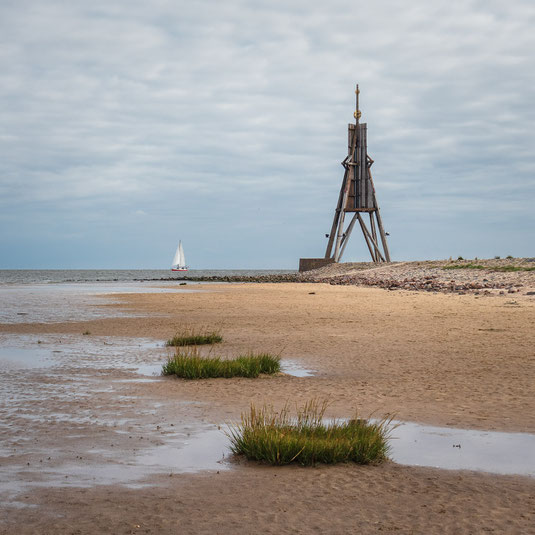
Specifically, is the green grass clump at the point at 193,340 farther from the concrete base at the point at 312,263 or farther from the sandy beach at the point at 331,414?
the concrete base at the point at 312,263

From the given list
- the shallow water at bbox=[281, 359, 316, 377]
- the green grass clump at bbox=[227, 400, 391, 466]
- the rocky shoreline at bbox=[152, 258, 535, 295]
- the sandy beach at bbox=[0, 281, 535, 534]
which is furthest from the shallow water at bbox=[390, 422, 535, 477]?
the rocky shoreline at bbox=[152, 258, 535, 295]

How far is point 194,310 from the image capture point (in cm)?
2392

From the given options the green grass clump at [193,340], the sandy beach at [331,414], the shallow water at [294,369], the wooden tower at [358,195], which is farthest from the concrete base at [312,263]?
the shallow water at [294,369]

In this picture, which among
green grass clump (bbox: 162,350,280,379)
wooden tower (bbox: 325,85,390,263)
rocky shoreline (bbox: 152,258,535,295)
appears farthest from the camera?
wooden tower (bbox: 325,85,390,263)

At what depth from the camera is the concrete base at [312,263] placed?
199ft

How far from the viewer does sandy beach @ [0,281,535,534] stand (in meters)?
4.37

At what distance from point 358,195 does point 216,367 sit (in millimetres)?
49407

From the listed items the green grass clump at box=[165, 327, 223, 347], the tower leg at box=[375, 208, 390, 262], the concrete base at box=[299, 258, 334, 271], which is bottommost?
the green grass clump at box=[165, 327, 223, 347]

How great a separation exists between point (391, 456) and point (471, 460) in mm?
690

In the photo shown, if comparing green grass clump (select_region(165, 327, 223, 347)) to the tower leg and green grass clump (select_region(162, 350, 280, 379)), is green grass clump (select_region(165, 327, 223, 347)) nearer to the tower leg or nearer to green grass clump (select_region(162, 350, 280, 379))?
A: green grass clump (select_region(162, 350, 280, 379))

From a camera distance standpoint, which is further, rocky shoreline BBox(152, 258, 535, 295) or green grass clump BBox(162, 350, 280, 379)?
rocky shoreline BBox(152, 258, 535, 295)

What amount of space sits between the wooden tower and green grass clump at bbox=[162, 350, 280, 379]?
47.1 meters

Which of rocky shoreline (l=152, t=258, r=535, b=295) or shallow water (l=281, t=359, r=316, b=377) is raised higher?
rocky shoreline (l=152, t=258, r=535, b=295)

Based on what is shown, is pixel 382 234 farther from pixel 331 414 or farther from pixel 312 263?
pixel 331 414
